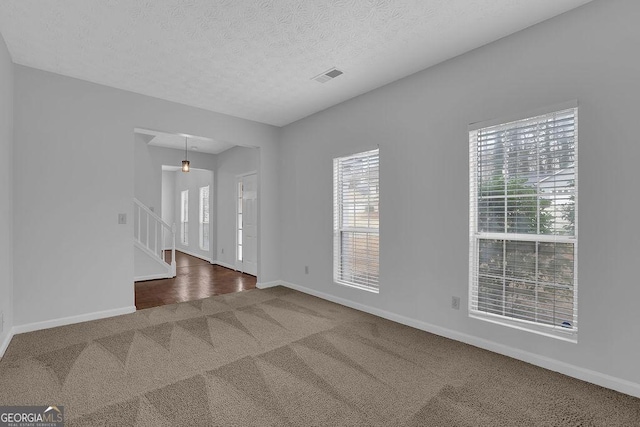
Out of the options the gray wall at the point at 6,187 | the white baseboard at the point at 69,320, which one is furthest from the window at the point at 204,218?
the gray wall at the point at 6,187

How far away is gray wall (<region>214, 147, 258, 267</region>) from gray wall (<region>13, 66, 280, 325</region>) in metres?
2.58

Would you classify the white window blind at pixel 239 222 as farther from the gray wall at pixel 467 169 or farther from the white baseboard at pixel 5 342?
the white baseboard at pixel 5 342

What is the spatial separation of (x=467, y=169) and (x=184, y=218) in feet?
30.2

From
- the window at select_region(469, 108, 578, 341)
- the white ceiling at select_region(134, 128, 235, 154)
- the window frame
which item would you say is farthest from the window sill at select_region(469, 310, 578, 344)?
the window frame

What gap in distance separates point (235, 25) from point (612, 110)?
2935mm

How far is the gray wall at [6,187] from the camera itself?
2641 millimetres

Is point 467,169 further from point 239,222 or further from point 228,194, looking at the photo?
point 228,194

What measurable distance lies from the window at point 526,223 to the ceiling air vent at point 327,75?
158 centimetres

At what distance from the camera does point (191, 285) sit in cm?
534

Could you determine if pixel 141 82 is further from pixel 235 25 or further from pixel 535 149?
pixel 535 149

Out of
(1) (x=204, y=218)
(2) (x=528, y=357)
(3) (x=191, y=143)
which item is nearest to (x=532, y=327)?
(2) (x=528, y=357)

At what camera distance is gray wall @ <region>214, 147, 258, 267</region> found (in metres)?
6.62

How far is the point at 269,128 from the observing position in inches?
206

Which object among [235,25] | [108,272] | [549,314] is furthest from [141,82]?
[549,314]
